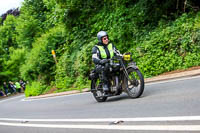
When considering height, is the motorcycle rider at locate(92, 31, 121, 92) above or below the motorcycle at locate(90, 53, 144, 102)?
above

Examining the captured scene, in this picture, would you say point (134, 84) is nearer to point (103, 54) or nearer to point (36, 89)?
point (103, 54)

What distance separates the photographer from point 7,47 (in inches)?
2098

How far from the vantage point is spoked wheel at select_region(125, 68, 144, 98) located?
5840 millimetres

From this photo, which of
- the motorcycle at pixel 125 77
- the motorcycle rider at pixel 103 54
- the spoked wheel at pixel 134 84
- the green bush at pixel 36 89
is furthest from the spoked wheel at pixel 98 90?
the green bush at pixel 36 89

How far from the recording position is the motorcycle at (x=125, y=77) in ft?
19.5

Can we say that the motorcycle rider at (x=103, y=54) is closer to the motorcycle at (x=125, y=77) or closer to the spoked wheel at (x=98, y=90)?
the motorcycle at (x=125, y=77)

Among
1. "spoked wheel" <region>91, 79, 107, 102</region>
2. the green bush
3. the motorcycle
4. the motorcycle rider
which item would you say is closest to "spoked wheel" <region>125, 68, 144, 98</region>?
the motorcycle

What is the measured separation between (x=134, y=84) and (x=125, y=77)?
322 mm


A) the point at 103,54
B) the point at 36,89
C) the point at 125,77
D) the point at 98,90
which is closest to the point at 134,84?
the point at 125,77

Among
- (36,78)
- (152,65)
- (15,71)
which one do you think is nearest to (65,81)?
(36,78)

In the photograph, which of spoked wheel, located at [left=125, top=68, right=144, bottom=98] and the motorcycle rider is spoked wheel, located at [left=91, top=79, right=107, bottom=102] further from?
spoked wheel, located at [left=125, top=68, right=144, bottom=98]

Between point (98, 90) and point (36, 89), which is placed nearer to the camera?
point (98, 90)

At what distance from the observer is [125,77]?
20.2 feet

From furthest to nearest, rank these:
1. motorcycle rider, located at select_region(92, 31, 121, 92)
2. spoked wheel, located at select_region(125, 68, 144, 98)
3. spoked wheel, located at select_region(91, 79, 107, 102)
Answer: spoked wheel, located at select_region(91, 79, 107, 102) → motorcycle rider, located at select_region(92, 31, 121, 92) → spoked wheel, located at select_region(125, 68, 144, 98)
